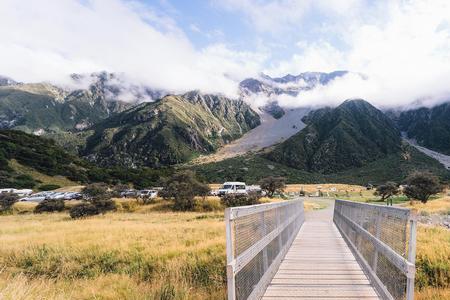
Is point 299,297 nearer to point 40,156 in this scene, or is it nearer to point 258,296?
point 258,296

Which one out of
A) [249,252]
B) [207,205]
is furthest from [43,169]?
[249,252]

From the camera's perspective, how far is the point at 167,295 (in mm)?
7836

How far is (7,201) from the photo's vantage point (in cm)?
4412

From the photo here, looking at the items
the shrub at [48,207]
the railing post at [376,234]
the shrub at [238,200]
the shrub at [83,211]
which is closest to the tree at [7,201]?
the shrub at [48,207]

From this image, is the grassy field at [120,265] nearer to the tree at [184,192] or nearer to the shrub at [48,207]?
the tree at [184,192]

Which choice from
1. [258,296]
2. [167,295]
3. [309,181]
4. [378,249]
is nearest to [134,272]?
[167,295]

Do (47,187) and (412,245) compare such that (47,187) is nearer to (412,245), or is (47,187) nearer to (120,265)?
(120,265)

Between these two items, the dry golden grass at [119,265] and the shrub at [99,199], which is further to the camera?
the shrub at [99,199]

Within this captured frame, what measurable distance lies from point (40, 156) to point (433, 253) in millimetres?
92636

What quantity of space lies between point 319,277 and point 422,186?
42.5 m

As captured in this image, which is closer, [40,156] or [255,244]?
[255,244]

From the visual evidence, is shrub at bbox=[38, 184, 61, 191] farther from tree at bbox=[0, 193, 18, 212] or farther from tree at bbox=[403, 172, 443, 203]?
tree at bbox=[403, 172, 443, 203]

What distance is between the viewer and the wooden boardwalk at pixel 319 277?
695cm

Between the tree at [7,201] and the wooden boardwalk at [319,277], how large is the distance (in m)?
40.7
